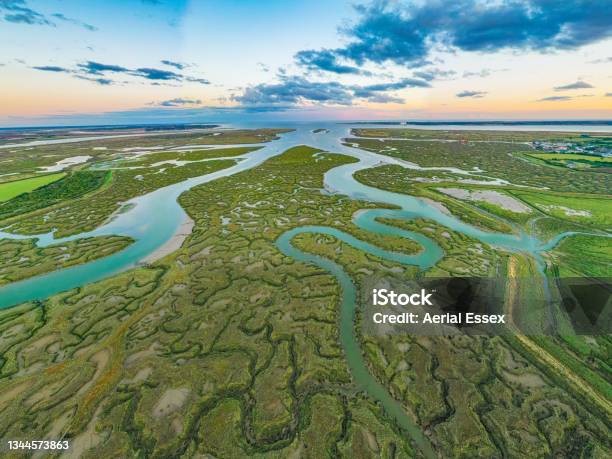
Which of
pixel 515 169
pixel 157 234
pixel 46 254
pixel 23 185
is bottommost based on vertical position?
pixel 157 234

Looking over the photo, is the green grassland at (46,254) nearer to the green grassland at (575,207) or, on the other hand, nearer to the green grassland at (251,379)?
the green grassland at (251,379)

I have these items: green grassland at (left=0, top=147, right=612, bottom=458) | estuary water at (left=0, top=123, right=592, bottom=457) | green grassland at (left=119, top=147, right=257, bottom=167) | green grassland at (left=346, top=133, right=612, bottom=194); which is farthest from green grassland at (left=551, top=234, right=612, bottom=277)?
green grassland at (left=119, top=147, right=257, bottom=167)

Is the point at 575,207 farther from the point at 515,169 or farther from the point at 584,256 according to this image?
the point at 515,169

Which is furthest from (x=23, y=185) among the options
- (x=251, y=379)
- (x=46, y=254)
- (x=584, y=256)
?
(x=584, y=256)

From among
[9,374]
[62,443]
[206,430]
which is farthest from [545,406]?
[9,374]

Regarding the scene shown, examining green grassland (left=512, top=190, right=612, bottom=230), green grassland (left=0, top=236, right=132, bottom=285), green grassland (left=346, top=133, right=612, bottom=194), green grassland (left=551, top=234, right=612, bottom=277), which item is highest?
green grassland (left=346, top=133, right=612, bottom=194)

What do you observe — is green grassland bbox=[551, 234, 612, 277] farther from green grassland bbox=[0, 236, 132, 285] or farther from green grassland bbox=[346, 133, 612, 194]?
green grassland bbox=[0, 236, 132, 285]

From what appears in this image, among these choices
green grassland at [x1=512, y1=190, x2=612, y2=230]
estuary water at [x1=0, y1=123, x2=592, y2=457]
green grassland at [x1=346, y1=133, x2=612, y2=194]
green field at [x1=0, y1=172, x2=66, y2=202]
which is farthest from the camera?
green grassland at [x1=346, y1=133, x2=612, y2=194]
